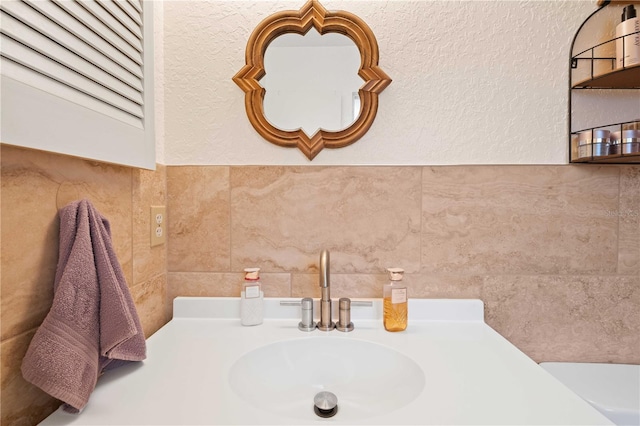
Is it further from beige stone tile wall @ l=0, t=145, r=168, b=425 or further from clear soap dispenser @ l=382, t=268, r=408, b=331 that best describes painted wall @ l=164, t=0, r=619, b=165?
beige stone tile wall @ l=0, t=145, r=168, b=425

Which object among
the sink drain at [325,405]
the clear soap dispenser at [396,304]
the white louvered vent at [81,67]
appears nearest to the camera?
the white louvered vent at [81,67]

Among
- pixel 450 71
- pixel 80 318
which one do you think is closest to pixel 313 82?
pixel 450 71

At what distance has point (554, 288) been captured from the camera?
1.01 meters

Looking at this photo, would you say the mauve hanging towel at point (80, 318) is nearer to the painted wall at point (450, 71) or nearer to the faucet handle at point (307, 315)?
the faucet handle at point (307, 315)

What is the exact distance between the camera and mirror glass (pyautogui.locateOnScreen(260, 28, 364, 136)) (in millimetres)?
1010

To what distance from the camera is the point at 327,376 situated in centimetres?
86

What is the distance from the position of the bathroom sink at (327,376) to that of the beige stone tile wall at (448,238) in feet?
0.65

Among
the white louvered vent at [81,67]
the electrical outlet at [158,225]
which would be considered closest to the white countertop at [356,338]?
the electrical outlet at [158,225]

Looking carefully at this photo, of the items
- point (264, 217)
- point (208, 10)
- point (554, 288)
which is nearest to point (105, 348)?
point (264, 217)

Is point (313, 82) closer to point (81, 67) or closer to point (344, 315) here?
point (81, 67)

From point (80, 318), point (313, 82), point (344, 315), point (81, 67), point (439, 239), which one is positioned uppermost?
point (313, 82)

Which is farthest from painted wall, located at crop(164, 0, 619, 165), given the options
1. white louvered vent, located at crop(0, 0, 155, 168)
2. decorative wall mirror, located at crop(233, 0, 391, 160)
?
white louvered vent, located at crop(0, 0, 155, 168)

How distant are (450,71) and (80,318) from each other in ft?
3.69

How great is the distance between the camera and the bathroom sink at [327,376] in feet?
2.44
